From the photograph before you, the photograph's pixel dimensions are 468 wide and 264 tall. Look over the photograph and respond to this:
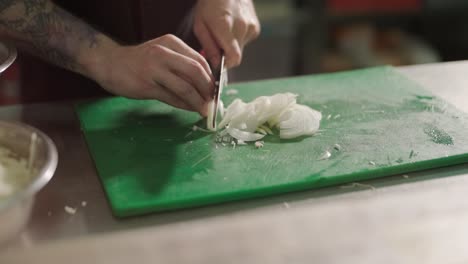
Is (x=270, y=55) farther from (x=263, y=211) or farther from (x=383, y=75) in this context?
(x=263, y=211)

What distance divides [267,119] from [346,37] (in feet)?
4.90

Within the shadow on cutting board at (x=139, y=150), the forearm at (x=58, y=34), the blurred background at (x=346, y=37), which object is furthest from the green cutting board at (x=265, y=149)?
the blurred background at (x=346, y=37)

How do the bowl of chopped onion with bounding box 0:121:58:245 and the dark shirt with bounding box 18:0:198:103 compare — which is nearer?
the bowl of chopped onion with bounding box 0:121:58:245

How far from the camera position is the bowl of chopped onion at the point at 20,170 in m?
0.69

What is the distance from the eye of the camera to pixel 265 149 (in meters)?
0.96

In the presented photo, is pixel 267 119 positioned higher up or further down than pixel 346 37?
higher up

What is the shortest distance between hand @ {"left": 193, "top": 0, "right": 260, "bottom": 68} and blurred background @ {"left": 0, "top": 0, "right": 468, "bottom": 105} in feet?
3.48

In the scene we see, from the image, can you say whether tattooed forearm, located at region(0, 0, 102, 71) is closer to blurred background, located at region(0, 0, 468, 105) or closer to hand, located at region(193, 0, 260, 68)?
hand, located at region(193, 0, 260, 68)

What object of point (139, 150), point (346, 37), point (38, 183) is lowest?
point (346, 37)

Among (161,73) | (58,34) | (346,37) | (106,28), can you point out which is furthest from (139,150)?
(346,37)

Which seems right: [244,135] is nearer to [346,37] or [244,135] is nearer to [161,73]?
[161,73]

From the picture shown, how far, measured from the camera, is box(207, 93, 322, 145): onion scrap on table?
3.27 feet

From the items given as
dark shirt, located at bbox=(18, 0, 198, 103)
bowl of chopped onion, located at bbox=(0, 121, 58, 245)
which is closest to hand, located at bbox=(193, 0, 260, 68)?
dark shirt, located at bbox=(18, 0, 198, 103)

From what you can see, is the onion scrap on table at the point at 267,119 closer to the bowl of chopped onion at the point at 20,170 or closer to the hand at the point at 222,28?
the hand at the point at 222,28
